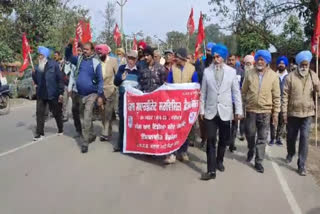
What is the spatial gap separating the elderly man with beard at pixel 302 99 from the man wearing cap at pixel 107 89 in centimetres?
370

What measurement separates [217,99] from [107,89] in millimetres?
3358

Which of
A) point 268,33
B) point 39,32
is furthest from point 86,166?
point 39,32

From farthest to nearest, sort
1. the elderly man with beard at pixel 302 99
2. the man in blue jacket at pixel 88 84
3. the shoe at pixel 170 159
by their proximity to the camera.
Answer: the man in blue jacket at pixel 88 84 < the shoe at pixel 170 159 < the elderly man with beard at pixel 302 99

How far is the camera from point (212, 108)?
6.32m

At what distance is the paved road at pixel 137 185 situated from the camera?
505cm

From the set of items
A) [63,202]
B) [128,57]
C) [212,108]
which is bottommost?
[63,202]

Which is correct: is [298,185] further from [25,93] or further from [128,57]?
[25,93]

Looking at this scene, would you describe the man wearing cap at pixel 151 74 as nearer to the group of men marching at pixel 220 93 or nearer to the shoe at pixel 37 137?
the group of men marching at pixel 220 93

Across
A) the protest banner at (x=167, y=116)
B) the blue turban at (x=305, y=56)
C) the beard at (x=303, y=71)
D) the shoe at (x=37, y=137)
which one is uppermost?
the blue turban at (x=305, y=56)

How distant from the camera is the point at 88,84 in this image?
313 inches

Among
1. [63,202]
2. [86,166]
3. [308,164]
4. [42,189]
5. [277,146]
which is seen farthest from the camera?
[277,146]

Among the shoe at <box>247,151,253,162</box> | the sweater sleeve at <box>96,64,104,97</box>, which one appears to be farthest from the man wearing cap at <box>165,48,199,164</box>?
the sweater sleeve at <box>96,64,104,97</box>

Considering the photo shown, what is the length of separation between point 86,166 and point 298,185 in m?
3.23

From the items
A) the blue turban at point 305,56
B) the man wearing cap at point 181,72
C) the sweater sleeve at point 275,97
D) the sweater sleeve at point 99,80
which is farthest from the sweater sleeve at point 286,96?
the sweater sleeve at point 99,80
